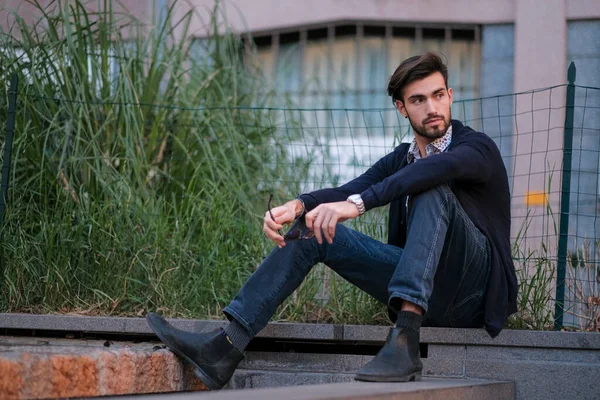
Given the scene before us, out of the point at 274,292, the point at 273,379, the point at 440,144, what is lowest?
the point at 273,379

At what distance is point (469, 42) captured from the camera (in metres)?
7.49

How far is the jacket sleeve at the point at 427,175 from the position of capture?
10.1 feet

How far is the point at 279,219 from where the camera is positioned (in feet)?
10.9

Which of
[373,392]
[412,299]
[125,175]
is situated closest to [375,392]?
[373,392]

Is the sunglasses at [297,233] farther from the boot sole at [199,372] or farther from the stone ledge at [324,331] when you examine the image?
the boot sole at [199,372]

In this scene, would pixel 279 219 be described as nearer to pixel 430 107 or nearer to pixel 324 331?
pixel 324 331

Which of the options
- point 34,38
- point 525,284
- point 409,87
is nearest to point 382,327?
point 525,284

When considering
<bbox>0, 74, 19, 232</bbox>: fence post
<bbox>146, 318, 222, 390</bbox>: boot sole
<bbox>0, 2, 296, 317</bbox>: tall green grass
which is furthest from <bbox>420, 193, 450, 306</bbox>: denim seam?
<bbox>0, 74, 19, 232</bbox>: fence post

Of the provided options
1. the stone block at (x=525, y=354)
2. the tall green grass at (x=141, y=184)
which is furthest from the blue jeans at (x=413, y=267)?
the tall green grass at (x=141, y=184)

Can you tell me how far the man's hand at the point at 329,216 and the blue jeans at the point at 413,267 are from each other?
22 cm

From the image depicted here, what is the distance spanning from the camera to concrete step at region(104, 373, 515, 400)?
223 centimetres

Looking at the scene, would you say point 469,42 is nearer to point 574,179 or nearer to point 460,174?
point 574,179

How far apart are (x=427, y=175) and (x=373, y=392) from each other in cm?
94

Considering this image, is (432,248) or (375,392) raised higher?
(432,248)
